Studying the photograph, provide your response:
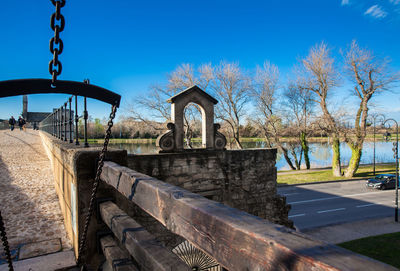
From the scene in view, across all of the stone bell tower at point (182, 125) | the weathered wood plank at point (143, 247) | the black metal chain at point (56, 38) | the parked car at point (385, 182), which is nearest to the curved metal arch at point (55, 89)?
the black metal chain at point (56, 38)

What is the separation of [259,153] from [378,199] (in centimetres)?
1231

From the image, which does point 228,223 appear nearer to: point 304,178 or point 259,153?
point 259,153

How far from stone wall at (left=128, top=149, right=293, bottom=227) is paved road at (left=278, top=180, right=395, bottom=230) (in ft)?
12.1

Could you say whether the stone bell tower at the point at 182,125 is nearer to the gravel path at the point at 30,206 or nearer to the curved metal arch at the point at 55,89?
the gravel path at the point at 30,206

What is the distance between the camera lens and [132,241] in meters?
1.46

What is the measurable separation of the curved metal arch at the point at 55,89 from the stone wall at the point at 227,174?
15.9 ft

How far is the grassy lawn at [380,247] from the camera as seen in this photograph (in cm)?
862

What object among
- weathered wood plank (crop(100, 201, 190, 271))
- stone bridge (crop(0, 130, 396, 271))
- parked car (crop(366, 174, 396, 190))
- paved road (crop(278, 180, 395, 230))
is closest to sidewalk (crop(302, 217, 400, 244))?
paved road (crop(278, 180, 395, 230))

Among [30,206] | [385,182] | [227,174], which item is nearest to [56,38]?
[30,206]

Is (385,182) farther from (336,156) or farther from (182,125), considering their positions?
(182,125)

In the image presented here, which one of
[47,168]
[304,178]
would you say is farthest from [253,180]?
[304,178]

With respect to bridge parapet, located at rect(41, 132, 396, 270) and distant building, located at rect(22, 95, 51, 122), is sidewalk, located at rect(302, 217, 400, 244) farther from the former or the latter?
distant building, located at rect(22, 95, 51, 122)

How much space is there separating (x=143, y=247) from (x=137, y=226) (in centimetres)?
38

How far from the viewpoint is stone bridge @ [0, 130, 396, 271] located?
2.02 ft
